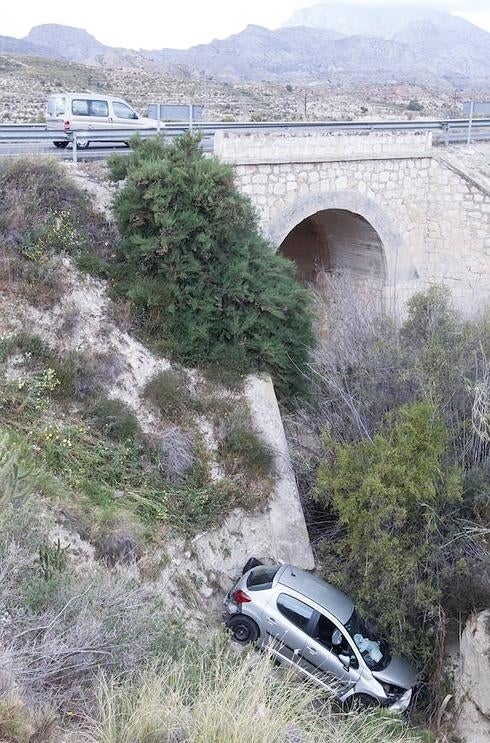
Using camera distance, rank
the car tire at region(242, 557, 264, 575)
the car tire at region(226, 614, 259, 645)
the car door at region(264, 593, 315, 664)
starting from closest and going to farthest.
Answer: the car door at region(264, 593, 315, 664)
the car tire at region(226, 614, 259, 645)
the car tire at region(242, 557, 264, 575)

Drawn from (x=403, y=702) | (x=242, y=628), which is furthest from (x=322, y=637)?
(x=403, y=702)

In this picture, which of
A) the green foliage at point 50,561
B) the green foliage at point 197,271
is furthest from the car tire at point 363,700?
the green foliage at point 197,271

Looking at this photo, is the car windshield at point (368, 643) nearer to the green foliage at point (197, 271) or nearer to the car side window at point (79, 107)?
the green foliage at point (197, 271)

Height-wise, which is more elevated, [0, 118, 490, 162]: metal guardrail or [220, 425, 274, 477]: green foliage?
[0, 118, 490, 162]: metal guardrail

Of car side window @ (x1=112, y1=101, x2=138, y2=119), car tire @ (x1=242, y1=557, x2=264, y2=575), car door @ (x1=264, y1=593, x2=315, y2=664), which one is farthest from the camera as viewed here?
car side window @ (x1=112, y1=101, x2=138, y2=119)

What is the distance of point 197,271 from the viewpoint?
11.2 m

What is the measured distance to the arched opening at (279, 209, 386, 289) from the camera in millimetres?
16312

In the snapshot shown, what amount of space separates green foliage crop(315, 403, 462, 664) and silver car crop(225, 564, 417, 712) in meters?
0.28

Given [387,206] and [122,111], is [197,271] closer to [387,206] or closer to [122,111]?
[387,206]

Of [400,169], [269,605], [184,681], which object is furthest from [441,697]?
[400,169]

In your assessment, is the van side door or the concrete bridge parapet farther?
the van side door

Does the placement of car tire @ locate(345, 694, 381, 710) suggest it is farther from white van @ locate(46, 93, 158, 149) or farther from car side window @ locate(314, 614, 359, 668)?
white van @ locate(46, 93, 158, 149)

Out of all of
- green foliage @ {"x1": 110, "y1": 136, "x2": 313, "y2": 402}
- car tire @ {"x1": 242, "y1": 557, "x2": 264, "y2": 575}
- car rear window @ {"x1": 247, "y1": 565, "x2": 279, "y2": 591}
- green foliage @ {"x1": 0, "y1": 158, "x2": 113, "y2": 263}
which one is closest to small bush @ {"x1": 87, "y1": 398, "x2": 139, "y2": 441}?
green foliage @ {"x1": 110, "y1": 136, "x2": 313, "y2": 402}

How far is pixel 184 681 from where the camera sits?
493cm
